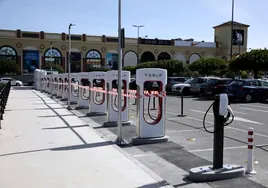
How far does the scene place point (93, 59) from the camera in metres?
71.3

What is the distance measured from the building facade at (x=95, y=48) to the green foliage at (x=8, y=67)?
354cm

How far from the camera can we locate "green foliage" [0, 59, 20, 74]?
59.8 m

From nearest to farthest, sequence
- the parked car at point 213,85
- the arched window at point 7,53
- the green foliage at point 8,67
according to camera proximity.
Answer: the parked car at point 213,85 → the green foliage at point 8,67 → the arched window at point 7,53

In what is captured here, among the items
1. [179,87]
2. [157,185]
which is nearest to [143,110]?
[157,185]

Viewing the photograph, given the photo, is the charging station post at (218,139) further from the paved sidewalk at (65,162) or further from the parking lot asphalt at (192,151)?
the paved sidewalk at (65,162)

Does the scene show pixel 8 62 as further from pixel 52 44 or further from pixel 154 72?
pixel 154 72

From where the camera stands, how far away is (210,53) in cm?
7856

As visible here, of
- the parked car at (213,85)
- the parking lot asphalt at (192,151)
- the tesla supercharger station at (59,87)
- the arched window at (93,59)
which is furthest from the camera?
the arched window at (93,59)

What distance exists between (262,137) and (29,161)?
636cm

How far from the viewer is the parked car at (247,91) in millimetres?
21562

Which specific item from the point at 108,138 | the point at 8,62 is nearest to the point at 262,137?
the point at 108,138

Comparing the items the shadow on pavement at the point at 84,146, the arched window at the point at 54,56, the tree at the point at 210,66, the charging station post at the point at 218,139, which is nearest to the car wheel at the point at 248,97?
the shadow on pavement at the point at 84,146

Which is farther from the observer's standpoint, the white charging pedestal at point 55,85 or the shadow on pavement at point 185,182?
the white charging pedestal at point 55,85

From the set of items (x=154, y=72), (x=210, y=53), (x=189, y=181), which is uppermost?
(x=210, y=53)
